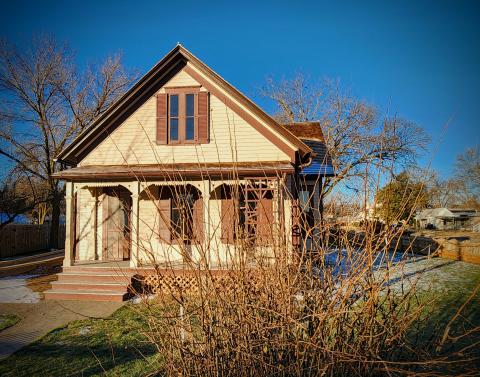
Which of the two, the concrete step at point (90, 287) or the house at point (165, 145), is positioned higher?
the house at point (165, 145)

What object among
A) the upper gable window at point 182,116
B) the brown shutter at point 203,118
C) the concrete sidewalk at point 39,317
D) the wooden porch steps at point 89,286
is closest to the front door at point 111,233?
the wooden porch steps at point 89,286

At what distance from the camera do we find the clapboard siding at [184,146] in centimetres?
1095

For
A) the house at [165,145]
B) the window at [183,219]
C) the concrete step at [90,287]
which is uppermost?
the house at [165,145]

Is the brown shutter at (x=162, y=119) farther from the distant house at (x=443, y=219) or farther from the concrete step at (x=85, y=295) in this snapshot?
the distant house at (x=443, y=219)

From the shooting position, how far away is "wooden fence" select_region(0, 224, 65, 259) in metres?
18.6

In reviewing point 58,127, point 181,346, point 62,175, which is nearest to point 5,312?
point 62,175

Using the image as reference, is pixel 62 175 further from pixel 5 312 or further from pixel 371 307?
pixel 371 307

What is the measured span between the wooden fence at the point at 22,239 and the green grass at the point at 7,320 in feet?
44.8

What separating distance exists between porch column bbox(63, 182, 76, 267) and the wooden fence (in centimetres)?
1172

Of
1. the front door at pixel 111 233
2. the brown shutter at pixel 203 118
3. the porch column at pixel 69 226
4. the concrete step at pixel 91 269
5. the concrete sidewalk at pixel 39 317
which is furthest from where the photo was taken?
the front door at pixel 111 233

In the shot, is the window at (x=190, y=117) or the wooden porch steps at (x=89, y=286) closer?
the wooden porch steps at (x=89, y=286)

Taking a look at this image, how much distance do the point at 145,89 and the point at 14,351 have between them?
9072 millimetres

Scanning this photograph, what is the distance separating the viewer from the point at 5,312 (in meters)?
7.86

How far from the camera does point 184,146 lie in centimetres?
1115
